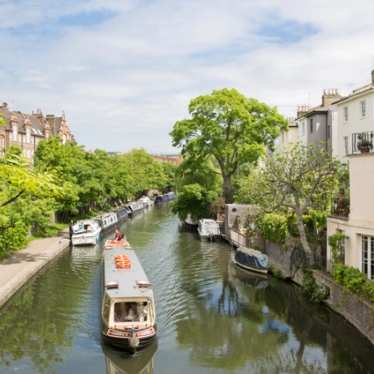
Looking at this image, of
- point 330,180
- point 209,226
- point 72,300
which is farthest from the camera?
point 209,226

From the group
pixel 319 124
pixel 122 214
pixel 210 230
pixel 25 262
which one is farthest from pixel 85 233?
pixel 122 214

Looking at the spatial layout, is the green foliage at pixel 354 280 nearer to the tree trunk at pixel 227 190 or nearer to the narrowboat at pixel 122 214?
the tree trunk at pixel 227 190

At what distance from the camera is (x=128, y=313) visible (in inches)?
887

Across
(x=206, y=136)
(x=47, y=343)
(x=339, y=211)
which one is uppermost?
(x=206, y=136)

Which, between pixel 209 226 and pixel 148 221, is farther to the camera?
pixel 148 221

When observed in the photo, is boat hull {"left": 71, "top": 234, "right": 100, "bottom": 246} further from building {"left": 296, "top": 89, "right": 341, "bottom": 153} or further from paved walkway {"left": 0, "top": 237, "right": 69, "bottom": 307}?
building {"left": 296, "top": 89, "right": 341, "bottom": 153}

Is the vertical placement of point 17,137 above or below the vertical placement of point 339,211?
above

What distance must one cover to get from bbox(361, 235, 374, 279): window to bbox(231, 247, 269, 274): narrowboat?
1205 centimetres

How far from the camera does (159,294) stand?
101 feet

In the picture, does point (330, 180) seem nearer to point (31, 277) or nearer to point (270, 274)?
point (270, 274)

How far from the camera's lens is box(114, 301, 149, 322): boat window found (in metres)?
22.2

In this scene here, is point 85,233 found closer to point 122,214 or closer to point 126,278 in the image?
point 126,278

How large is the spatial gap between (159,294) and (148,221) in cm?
4579

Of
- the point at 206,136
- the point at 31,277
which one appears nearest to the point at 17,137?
the point at 206,136
